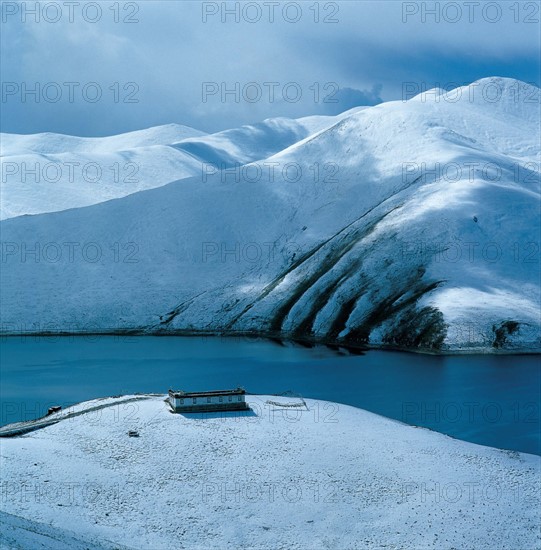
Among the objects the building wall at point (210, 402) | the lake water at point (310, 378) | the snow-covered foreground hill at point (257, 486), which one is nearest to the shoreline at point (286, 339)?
the lake water at point (310, 378)

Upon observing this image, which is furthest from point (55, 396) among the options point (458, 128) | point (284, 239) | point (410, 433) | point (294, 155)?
point (458, 128)

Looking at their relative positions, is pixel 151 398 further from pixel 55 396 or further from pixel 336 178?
pixel 336 178

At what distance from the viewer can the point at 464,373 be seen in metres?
74.2

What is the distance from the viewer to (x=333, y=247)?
111188 mm

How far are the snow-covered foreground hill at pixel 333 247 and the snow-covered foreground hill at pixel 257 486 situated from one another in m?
38.9

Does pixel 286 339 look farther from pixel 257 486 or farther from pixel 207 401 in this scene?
pixel 257 486

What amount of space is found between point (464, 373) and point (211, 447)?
34835mm

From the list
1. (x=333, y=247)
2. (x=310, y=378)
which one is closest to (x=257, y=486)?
(x=310, y=378)

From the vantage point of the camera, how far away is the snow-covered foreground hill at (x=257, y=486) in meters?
37.6

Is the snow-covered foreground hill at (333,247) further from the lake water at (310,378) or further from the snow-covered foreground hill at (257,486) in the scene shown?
the snow-covered foreground hill at (257,486)

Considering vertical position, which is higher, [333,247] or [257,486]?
[333,247]

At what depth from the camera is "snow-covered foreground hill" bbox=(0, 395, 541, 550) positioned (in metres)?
37.6

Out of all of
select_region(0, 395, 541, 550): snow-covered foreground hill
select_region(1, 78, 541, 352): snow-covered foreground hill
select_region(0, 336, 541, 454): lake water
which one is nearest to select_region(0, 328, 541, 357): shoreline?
select_region(1, 78, 541, 352): snow-covered foreground hill

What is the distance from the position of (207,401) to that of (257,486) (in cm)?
1105
